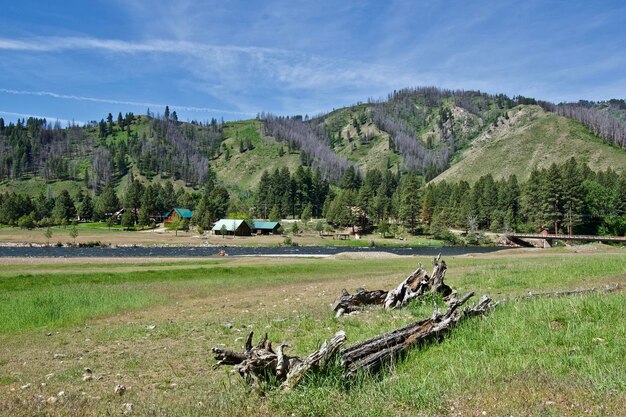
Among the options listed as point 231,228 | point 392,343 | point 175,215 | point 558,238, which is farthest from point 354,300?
point 175,215

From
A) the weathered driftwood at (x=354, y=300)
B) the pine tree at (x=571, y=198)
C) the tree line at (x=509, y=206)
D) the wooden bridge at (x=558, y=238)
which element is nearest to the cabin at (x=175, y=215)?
the tree line at (x=509, y=206)

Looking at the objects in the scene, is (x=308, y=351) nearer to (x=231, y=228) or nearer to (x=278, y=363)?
(x=278, y=363)

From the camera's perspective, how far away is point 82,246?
101000 mm

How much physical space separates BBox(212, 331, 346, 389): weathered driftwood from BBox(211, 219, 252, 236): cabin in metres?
133

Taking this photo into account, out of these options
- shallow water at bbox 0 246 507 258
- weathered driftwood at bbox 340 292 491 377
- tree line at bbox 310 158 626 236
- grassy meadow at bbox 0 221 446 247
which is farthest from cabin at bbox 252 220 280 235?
weathered driftwood at bbox 340 292 491 377

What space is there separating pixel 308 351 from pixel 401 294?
773cm

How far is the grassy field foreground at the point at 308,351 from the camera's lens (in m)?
7.07

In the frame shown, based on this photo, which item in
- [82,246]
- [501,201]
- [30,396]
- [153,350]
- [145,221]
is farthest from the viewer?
[145,221]

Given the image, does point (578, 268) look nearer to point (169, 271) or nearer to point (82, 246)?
point (169, 271)

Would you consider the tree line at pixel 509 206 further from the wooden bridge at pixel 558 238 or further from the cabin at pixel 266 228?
the cabin at pixel 266 228

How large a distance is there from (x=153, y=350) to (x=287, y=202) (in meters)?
171

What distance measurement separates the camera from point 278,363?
833cm

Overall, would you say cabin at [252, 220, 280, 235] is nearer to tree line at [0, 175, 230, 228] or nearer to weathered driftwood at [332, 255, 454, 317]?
tree line at [0, 175, 230, 228]

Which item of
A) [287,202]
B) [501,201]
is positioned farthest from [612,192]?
[287,202]
